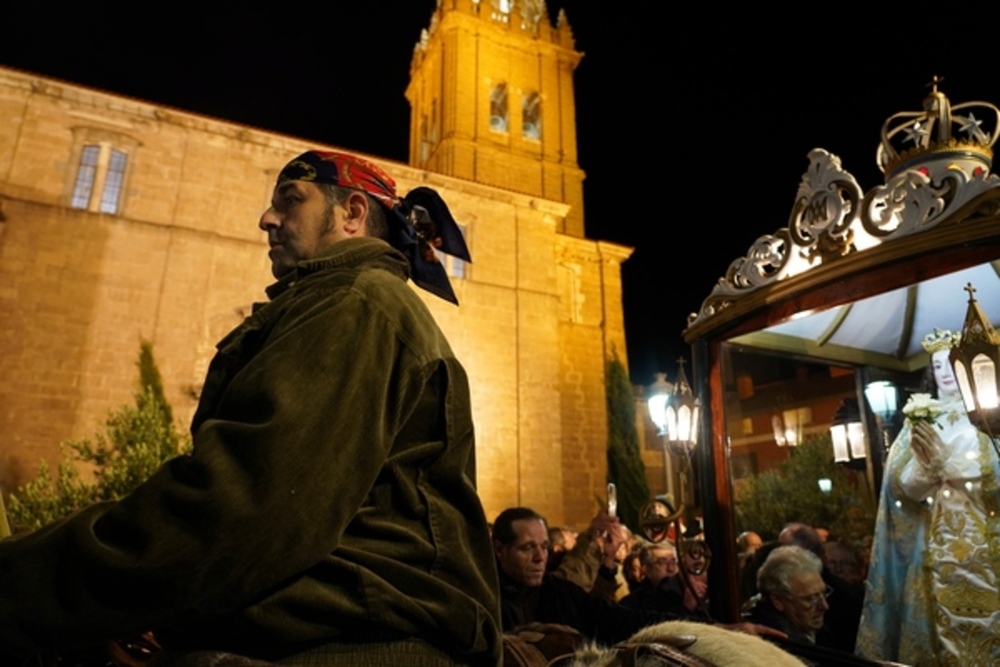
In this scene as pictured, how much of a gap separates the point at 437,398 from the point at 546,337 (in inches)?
881

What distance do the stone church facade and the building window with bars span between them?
0.04 metres

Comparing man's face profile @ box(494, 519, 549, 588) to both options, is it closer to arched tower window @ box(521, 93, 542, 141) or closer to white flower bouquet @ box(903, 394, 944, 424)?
white flower bouquet @ box(903, 394, 944, 424)

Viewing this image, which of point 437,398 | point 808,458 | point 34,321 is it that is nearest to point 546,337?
point 34,321

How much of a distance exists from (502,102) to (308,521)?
33010 mm

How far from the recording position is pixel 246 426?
129 cm

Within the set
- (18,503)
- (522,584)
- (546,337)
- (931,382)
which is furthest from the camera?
(546,337)

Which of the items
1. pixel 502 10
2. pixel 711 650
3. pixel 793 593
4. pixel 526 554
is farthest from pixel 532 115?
pixel 711 650

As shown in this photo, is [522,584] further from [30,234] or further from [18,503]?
[30,234]

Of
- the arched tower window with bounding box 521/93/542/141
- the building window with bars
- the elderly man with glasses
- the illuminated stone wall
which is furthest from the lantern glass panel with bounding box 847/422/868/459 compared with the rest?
the arched tower window with bounding box 521/93/542/141

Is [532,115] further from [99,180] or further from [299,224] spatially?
[299,224]

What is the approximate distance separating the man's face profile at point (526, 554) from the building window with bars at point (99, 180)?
745 inches

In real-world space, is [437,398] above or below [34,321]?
below

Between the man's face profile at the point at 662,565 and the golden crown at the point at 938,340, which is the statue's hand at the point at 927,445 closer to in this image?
the golden crown at the point at 938,340

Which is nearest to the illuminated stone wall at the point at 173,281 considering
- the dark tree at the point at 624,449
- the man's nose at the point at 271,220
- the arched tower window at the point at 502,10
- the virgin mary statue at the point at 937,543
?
the dark tree at the point at 624,449
